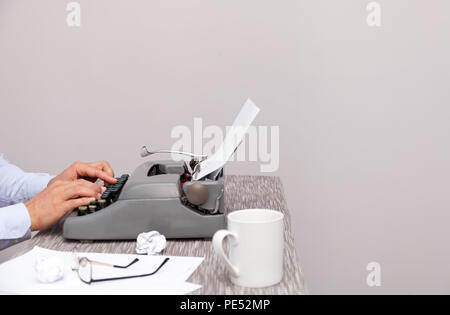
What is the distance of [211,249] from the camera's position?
3.18 feet

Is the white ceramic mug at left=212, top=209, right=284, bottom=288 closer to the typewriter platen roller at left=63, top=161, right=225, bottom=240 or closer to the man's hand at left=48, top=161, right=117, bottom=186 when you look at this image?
the typewriter platen roller at left=63, top=161, right=225, bottom=240

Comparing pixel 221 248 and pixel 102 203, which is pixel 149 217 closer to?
pixel 102 203

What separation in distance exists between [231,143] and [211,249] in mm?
246

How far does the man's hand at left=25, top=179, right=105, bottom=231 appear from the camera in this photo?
108cm

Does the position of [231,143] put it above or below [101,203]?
above

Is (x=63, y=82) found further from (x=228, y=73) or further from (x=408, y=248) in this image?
(x=408, y=248)

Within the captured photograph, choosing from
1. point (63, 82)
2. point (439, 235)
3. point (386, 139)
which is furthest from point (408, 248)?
point (63, 82)

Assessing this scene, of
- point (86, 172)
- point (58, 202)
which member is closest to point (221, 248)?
point (58, 202)

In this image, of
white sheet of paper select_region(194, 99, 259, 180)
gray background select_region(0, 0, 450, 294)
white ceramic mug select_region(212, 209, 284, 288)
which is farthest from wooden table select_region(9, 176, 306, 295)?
gray background select_region(0, 0, 450, 294)

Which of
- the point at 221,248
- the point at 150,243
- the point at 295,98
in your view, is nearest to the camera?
the point at 221,248

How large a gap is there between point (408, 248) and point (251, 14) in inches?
51.6

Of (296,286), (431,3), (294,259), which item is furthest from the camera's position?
(431,3)

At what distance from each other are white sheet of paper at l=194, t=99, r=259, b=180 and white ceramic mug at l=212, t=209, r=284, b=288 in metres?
0.30

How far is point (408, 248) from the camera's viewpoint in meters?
2.36
